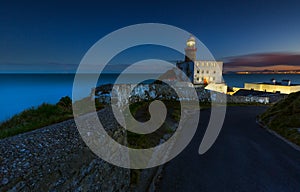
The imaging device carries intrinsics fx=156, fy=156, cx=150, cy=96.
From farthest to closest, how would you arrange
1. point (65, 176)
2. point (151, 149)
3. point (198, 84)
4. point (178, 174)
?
1. point (198, 84)
2. point (151, 149)
3. point (178, 174)
4. point (65, 176)

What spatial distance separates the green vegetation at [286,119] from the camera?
10.0 meters

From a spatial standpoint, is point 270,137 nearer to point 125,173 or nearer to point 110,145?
point 125,173

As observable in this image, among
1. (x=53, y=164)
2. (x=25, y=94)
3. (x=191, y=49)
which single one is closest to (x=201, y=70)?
(x=191, y=49)

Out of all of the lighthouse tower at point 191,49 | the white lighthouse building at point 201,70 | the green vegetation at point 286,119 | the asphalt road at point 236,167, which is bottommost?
the asphalt road at point 236,167

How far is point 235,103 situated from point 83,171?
923 inches

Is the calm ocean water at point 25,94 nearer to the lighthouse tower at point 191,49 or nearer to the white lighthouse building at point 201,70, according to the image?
the white lighthouse building at point 201,70

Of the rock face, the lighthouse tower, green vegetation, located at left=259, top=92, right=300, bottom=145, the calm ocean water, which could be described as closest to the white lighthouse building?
the lighthouse tower

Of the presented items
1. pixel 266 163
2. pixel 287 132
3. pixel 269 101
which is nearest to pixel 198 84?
pixel 269 101

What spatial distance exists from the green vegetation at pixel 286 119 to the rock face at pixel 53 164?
11.1 metres

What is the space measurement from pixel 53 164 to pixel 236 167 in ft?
22.7

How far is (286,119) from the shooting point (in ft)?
38.5

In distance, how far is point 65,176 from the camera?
3320mm

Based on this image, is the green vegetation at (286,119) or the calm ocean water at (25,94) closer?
the green vegetation at (286,119)

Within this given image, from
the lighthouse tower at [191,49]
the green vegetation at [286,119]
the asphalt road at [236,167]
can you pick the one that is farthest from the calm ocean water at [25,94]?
the lighthouse tower at [191,49]
